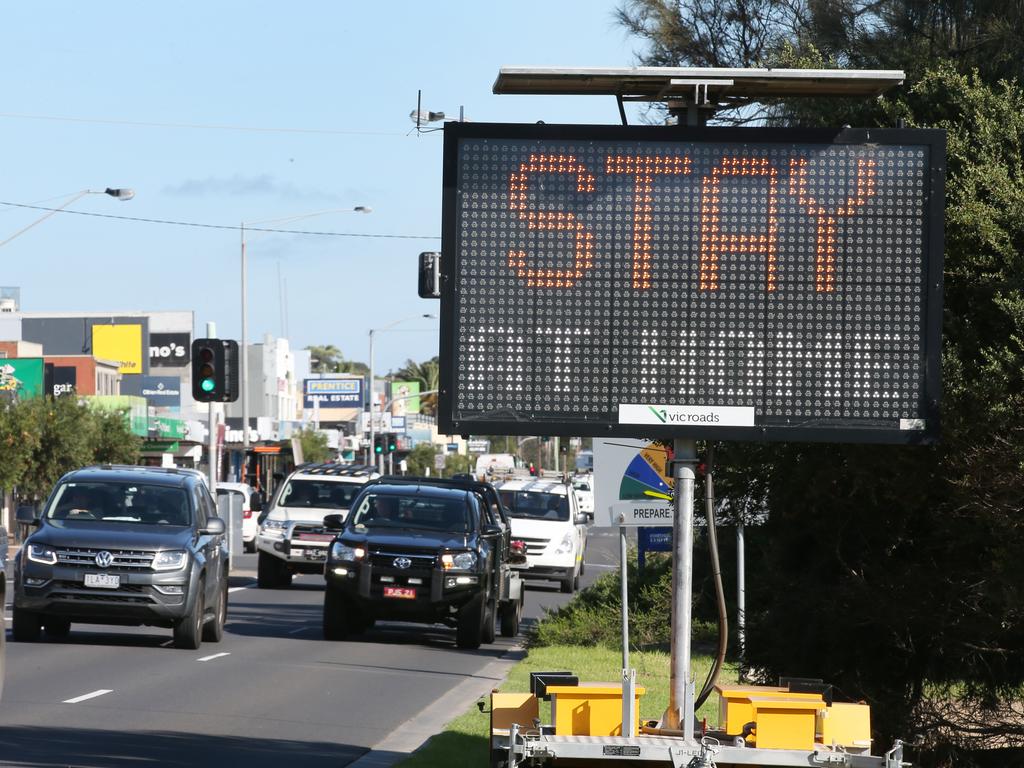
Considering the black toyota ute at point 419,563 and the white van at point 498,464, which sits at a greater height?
the black toyota ute at point 419,563

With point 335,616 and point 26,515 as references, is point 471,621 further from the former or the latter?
point 26,515

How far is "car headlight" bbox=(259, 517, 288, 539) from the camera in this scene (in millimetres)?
31062

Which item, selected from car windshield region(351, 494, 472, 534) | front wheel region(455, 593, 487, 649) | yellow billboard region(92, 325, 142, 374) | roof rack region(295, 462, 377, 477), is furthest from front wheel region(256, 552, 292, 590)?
yellow billboard region(92, 325, 142, 374)

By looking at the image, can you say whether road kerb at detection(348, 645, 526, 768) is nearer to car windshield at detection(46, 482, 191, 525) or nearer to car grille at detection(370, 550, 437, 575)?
car grille at detection(370, 550, 437, 575)

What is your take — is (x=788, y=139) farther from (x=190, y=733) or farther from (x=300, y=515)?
(x=300, y=515)

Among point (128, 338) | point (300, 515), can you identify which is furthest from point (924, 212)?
point (128, 338)

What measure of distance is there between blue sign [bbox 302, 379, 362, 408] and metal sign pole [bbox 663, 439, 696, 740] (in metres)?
103

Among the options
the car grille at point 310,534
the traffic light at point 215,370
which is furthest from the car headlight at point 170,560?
the car grille at point 310,534

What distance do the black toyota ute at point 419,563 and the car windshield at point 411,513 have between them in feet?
0.04

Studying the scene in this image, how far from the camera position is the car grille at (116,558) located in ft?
60.8

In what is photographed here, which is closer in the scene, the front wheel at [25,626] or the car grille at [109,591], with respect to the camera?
the car grille at [109,591]

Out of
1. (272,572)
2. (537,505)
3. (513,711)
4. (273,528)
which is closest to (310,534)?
(273,528)

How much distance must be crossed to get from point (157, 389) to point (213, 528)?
65.6 metres

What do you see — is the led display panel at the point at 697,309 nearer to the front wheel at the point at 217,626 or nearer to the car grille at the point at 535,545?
the front wheel at the point at 217,626
